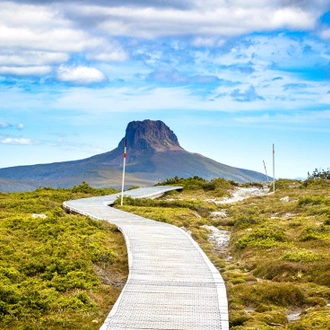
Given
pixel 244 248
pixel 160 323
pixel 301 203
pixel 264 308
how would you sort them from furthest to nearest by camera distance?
pixel 301 203 < pixel 244 248 < pixel 264 308 < pixel 160 323

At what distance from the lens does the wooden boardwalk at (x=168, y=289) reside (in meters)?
15.2

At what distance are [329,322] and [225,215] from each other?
28.3 meters

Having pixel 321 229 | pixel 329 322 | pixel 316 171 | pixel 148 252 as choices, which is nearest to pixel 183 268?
pixel 148 252

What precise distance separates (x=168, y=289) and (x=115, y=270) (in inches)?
196

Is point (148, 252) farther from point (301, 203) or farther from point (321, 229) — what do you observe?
point (301, 203)

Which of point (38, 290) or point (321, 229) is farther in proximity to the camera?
point (321, 229)

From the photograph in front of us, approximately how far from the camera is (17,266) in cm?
2164

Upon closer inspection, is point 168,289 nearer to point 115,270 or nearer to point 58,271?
point 58,271

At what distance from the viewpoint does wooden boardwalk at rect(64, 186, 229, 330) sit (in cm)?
1518

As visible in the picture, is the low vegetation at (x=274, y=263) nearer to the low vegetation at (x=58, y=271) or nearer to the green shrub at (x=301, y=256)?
the green shrub at (x=301, y=256)

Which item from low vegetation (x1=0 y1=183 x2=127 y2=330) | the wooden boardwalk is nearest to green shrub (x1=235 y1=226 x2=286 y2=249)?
the wooden boardwalk

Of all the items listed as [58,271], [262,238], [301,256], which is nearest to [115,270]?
[58,271]

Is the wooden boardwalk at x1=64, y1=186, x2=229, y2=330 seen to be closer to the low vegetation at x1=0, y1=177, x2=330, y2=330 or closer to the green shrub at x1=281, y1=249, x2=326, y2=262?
the low vegetation at x1=0, y1=177, x2=330, y2=330

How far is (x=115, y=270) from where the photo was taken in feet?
74.9
